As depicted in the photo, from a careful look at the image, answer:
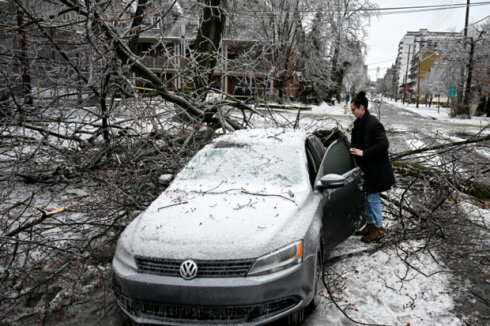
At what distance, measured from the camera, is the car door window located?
4.41 meters

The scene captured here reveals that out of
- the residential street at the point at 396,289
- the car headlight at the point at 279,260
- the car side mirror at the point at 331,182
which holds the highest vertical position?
the car side mirror at the point at 331,182

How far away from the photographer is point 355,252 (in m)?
4.86

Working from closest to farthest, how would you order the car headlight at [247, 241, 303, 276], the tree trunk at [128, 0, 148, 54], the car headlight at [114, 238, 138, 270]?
the car headlight at [247, 241, 303, 276]
the car headlight at [114, 238, 138, 270]
the tree trunk at [128, 0, 148, 54]

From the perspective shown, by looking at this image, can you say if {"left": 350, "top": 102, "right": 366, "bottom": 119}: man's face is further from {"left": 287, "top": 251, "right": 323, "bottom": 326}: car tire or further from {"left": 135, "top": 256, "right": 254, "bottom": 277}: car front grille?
{"left": 135, "top": 256, "right": 254, "bottom": 277}: car front grille

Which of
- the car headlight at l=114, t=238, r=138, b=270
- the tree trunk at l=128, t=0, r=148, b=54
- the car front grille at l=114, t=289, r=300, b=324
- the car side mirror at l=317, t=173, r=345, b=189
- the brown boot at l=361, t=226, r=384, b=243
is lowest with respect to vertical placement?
the brown boot at l=361, t=226, r=384, b=243

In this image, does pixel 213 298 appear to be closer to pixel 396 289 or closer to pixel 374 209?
pixel 396 289

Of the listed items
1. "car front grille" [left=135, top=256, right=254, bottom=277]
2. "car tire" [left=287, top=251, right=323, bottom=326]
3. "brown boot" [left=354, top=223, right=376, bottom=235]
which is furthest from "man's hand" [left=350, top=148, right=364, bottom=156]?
"car front grille" [left=135, top=256, right=254, bottom=277]

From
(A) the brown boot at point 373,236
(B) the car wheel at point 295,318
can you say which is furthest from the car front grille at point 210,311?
(A) the brown boot at point 373,236

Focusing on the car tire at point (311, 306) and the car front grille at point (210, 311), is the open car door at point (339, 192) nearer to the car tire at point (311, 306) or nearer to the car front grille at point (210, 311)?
the car tire at point (311, 306)

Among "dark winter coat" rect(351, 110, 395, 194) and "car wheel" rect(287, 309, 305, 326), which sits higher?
"dark winter coat" rect(351, 110, 395, 194)

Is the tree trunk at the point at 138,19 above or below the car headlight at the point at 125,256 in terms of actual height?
above

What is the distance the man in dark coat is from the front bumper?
247 cm

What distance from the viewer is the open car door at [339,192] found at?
3.94 meters

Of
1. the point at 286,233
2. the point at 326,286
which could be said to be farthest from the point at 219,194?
the point at 326,286
